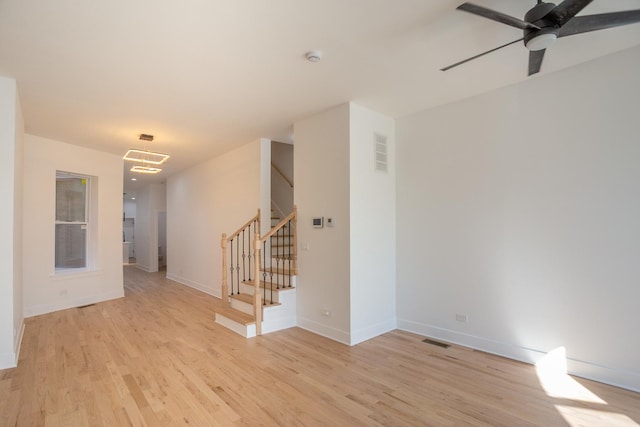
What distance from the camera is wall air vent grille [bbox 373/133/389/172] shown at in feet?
14.6

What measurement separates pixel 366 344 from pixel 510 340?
1.61 metres

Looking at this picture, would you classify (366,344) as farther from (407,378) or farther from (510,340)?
(510,340)

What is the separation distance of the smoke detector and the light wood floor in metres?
3.00

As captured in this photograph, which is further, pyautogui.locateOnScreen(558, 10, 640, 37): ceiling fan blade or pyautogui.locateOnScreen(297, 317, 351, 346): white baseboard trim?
pyautogui.locateOnScreen(297, 317, 351, 346): white baseboard trim

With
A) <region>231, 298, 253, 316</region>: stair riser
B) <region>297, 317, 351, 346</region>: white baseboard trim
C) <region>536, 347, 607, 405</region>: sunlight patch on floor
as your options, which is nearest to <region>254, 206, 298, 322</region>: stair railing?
<region>231, 298, 253, 316</region>: stair riser

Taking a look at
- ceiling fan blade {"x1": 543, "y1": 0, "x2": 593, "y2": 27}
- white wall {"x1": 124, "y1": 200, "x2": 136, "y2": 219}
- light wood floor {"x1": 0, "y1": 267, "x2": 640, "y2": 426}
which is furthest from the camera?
white wall {"x1": 124, "y1": 200, "x2": 136, "y2": 219}

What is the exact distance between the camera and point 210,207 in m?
7.25

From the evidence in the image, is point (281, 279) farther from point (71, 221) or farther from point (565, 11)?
point (71, 221)

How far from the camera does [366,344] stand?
401 cm

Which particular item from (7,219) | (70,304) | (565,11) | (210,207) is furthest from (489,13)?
(70,304)

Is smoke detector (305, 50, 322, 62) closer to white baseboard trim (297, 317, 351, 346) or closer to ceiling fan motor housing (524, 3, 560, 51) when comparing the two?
ceiling fan motor housing (524, 3, 560, 51)

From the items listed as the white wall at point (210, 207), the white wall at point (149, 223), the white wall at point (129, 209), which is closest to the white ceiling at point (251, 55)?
the white wall at point (210, 207)

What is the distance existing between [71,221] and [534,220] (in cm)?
770

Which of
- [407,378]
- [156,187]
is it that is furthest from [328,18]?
[156,187]
